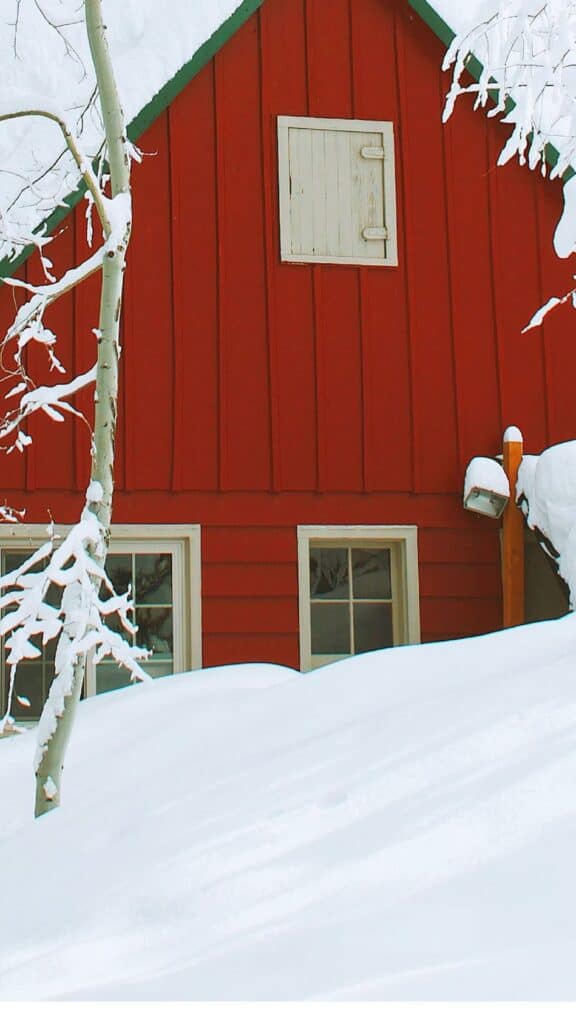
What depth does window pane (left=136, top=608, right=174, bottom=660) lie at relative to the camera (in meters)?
8.91

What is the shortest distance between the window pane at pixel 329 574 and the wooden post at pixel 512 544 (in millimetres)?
1090

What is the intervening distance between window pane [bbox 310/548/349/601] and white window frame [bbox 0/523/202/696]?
2.74 feet

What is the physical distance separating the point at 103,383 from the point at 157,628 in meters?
3.60

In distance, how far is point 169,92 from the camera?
899 centimetres

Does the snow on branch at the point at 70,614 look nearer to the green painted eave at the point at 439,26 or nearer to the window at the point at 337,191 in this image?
the window at the point at 337,191

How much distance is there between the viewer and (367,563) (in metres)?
9.30

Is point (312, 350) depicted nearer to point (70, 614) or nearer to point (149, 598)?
point (149, 598)

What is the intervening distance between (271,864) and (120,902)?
0.45 m

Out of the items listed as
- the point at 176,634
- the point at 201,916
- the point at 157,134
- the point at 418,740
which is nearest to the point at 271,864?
the point at 201,916

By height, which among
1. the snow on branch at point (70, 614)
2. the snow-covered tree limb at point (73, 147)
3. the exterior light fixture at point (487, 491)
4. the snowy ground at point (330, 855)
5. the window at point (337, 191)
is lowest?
the snowy ground at point (330, 855)

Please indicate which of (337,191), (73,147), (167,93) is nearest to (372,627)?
(337,191)

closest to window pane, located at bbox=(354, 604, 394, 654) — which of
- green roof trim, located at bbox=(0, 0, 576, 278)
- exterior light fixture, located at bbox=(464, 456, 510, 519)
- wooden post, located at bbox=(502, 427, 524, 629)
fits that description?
wooden post, located at bbox=(502, 427, 524, 629)

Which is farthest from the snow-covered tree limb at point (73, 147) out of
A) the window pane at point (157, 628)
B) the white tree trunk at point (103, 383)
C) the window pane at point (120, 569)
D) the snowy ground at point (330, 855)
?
the window pane at point (157, 628)

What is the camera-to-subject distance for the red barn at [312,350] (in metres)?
8.88
